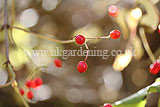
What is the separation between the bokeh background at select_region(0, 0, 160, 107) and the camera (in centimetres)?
153

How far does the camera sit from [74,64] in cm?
163

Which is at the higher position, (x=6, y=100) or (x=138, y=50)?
(x=138, y=50)

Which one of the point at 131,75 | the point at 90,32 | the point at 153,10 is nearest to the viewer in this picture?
the point at 153,10

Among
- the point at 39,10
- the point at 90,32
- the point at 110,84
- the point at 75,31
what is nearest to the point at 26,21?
the point at 39,10

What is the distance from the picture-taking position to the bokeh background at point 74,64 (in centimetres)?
153

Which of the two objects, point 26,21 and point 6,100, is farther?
point 6,100

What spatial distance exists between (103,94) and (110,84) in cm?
9

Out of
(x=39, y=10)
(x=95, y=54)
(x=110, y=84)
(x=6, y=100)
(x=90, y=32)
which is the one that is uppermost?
(x=39, y=10)

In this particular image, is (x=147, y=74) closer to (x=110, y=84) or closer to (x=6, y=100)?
(x=110, y=84)

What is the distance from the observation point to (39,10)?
5.44 feet

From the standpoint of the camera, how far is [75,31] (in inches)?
63.4

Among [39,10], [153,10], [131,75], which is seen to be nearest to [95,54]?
[131,75]

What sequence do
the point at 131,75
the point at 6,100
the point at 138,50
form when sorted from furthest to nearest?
the point at 6,100 < the point at 131,75 < the point at 138,50

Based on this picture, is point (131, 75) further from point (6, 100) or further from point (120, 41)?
point (6, 100)
